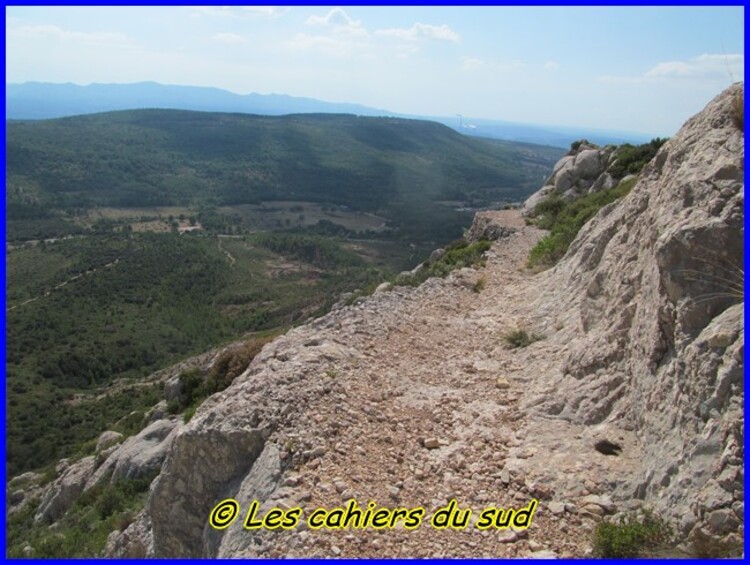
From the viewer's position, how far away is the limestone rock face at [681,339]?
491 centimetres

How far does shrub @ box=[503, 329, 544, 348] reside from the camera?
32.7ft

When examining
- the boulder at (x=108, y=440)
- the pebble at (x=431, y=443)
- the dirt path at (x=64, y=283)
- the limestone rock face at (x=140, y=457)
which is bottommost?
the dirt path at (x=64, y=283)

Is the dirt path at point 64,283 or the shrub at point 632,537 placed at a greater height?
the shrub at point 632,537

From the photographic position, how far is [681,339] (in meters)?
5.89

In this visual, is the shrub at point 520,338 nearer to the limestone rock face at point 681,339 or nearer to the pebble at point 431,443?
the limestone rock face at point 681,339

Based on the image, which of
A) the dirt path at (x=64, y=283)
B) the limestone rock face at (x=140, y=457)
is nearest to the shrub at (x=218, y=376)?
the limestone rock face at (x=140, y=457)

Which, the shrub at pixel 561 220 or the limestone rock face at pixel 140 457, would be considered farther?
the shrub at pixel 561 220

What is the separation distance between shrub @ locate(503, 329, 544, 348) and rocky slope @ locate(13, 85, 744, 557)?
113 millimetres

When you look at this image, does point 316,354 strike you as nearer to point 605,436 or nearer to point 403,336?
point 403,336

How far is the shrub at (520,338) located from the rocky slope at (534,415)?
0.11 meters

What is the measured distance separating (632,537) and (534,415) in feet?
8.34

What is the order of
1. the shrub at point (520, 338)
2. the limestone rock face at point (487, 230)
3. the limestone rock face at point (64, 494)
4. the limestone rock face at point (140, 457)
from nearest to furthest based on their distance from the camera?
the shrub at point (520, 338)
the limestone rock face at point (140, 457)
the limestone rock face at point (64, 494)
the limestone rock face at point (487, 230)

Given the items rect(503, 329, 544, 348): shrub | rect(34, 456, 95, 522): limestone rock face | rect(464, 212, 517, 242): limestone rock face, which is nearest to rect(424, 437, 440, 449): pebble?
rect(503, 329, 544, 348): shrub

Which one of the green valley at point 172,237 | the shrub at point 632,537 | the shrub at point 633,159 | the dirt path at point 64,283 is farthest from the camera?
the dirt path at point 64,283
